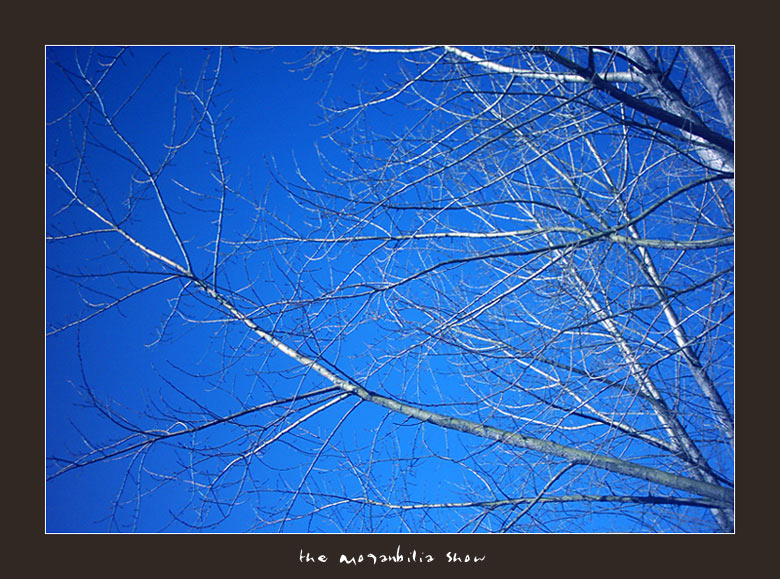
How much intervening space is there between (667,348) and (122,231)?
299cm

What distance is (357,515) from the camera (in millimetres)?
3018

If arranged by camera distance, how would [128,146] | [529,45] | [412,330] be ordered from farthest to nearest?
[128,146] → [412,330] → [529,45]

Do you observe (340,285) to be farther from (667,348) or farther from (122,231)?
(667,348)

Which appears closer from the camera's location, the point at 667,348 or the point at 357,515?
the point at 667,348

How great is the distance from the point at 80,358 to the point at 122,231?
74cm

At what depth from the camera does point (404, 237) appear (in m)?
2.90

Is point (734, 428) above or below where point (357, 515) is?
above

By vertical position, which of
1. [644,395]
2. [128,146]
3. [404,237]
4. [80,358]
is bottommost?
[644,395]

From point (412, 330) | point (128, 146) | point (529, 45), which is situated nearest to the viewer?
point (529, 45)

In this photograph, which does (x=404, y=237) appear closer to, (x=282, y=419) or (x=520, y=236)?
(x=520, y=236)

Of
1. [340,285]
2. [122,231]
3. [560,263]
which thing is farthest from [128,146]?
[560,263]

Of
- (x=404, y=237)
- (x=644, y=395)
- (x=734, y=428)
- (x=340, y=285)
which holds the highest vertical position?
(x=404, y=237)

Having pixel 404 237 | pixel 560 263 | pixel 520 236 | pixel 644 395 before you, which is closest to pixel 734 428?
pixel 644 395

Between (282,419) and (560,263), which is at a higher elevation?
(560,263)
